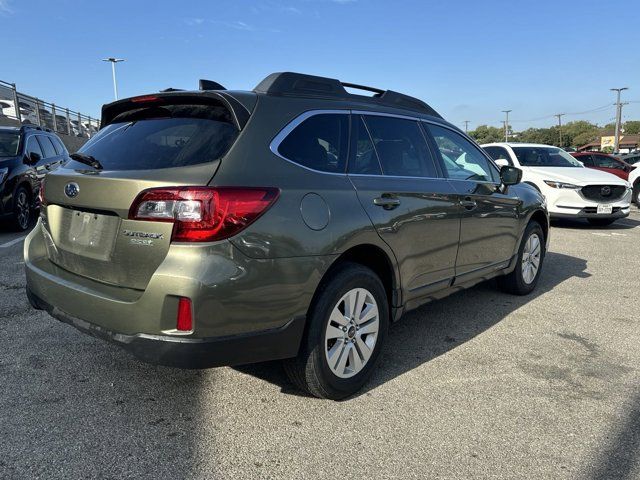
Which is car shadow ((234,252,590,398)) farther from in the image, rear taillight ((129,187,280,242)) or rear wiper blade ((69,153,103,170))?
rear wiper blade ((69,153,103,170))

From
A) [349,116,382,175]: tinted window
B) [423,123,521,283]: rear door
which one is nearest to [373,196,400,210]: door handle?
[349,116,382,175]: tinted window

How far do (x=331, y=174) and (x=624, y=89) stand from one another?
248ft

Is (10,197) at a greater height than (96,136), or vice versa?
(96,136)

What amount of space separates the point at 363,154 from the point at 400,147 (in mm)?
488

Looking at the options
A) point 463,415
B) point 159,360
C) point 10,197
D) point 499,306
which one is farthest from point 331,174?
point 10,197

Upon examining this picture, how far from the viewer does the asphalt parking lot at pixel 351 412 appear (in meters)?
2.42

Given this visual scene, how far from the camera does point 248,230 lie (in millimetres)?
2418

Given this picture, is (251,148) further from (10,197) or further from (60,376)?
(10,197)

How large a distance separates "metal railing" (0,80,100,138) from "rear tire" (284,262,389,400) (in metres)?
13.4

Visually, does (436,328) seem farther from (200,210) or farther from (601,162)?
(601,162)

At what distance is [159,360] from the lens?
7.94 ft

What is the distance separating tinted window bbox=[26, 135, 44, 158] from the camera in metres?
9.00

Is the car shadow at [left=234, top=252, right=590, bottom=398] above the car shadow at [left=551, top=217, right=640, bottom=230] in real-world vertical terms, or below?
below

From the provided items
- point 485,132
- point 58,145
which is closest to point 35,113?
point 58,145
